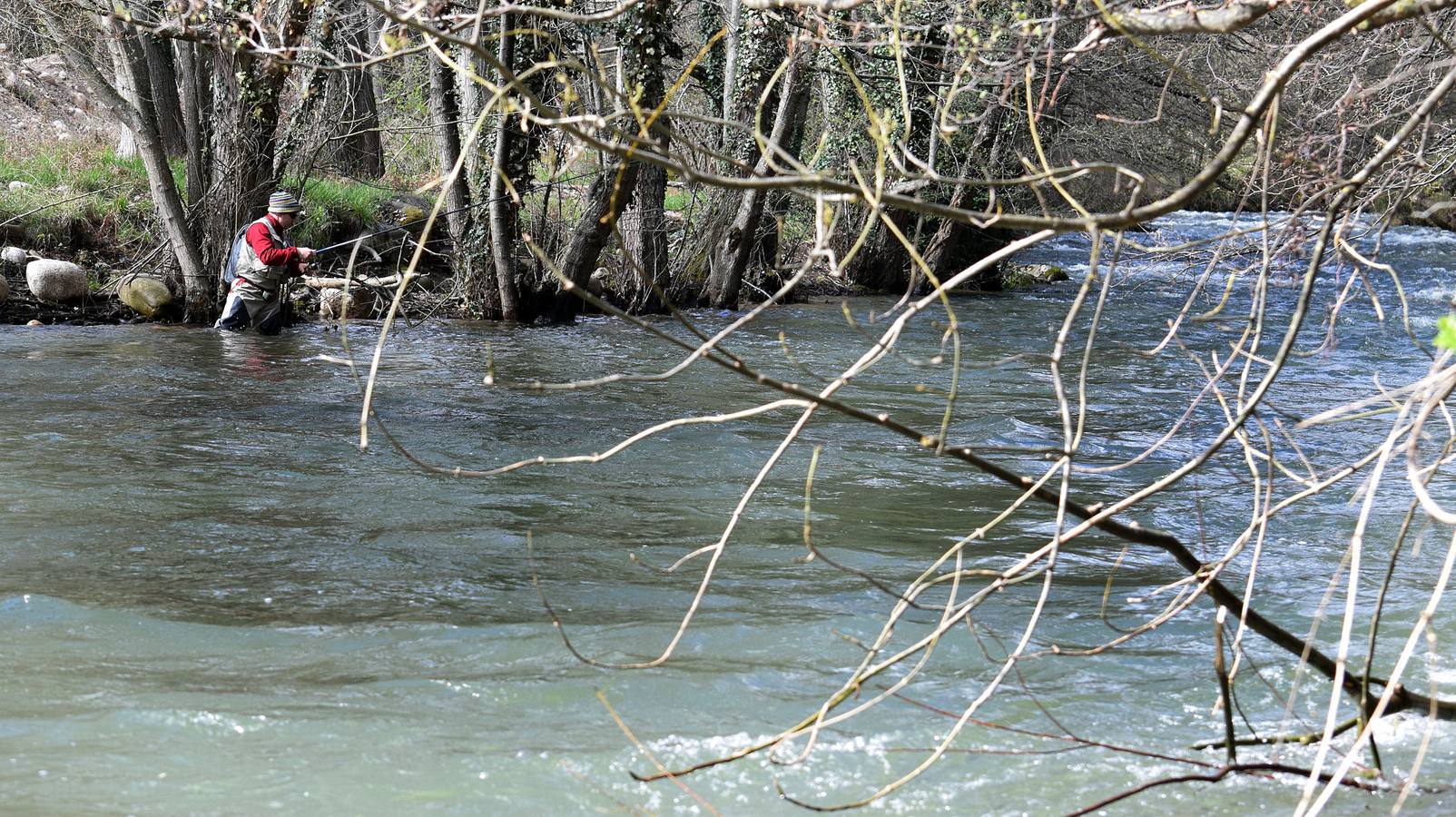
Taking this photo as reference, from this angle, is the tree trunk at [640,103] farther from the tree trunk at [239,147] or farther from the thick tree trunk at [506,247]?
the tree trunk at [239,147]

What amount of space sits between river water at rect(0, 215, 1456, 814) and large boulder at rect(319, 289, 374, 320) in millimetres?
4922

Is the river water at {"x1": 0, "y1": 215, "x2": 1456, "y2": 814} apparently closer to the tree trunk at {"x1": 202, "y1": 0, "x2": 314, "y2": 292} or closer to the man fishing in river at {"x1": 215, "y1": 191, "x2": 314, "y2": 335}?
the man fishing in river at {"x1": 215, "y1": 191, "x2": 314, "y2": 335}

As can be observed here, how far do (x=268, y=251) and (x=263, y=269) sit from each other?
0.43m

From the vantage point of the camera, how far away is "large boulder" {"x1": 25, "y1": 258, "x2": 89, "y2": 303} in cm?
1492

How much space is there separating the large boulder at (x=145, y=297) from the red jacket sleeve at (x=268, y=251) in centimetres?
219

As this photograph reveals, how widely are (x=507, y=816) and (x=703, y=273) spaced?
15.2 metres

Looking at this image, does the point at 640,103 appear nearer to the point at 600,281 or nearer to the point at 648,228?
the point at 648,228

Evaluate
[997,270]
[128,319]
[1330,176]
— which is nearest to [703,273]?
[997,270]

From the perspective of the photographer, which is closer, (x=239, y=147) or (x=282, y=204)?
(x=282, y=204)

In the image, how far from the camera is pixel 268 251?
13430mm

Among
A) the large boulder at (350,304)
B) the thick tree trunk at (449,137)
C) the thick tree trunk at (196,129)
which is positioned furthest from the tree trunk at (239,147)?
the thick tree trunk at (449,137)

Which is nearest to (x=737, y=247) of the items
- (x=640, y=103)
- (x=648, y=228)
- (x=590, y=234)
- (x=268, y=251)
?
(x=648, y=228)

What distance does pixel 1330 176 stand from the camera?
3943mm

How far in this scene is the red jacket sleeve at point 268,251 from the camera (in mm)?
13398
